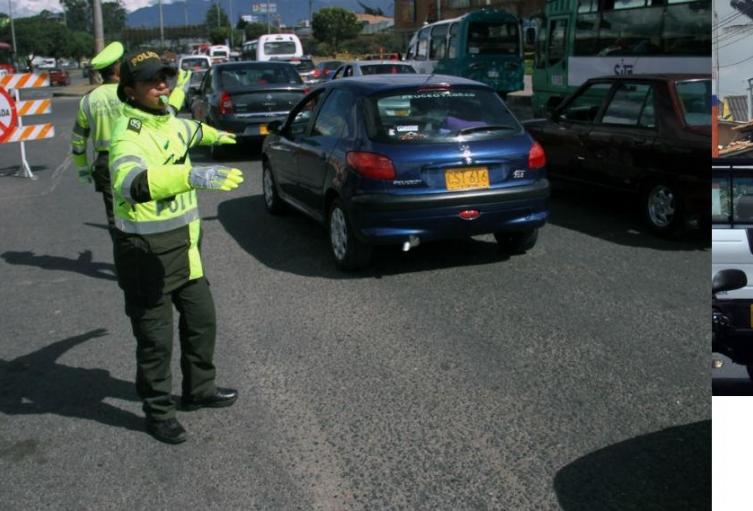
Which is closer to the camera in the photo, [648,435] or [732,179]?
[732,179]

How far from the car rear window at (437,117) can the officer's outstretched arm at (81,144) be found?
2.19 meters

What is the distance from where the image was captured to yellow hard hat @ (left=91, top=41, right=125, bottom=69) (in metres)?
6.09

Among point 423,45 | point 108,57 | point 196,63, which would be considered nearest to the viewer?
point 108,57

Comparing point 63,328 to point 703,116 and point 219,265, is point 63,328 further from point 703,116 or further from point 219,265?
point 703,116

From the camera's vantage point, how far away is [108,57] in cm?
614

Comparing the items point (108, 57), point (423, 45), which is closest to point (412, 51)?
point (423, 45)

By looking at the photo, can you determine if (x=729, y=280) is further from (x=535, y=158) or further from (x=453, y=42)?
(x=453, y=42)

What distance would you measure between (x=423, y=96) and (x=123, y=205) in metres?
3.53

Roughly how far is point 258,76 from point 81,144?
9441mm

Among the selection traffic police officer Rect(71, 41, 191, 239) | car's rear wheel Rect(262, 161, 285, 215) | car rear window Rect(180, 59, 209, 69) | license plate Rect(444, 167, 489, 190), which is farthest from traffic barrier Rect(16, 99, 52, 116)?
car rear window Rect(180, 59, 209, 69)

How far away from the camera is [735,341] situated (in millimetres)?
2189

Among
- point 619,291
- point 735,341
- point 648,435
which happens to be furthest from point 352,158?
point 735,341

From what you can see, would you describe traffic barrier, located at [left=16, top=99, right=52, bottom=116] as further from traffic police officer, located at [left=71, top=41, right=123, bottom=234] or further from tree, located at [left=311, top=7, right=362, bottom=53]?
tree, located at [left=311, top=7, right=362, bottom=53]

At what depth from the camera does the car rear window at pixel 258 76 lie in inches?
596
